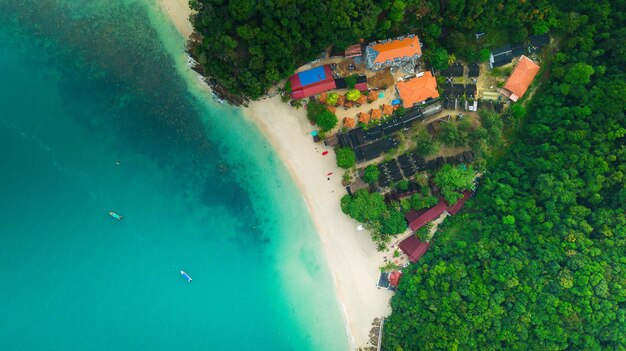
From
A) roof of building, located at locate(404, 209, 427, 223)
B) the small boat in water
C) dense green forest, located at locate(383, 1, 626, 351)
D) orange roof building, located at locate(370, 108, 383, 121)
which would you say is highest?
orange roof building, located at locate(370, 108, 383, 121)

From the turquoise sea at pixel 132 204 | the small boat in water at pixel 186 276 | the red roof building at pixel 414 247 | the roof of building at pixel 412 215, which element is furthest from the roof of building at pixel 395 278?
the small boat in water at pixel 186 276

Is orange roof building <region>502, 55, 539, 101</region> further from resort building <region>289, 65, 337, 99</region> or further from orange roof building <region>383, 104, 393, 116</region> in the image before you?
resort building <region>289, 65, 337, 99</region>

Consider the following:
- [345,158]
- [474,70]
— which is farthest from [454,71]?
[345,158]

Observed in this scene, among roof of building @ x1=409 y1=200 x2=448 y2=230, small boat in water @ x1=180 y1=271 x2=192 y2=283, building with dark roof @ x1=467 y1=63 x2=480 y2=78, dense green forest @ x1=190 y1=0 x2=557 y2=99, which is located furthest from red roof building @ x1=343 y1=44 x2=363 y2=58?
small boat in water @ x1=180 y1=271 x2=192 y2=283

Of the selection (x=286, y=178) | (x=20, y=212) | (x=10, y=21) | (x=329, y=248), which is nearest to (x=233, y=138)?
(x=286, y=178)

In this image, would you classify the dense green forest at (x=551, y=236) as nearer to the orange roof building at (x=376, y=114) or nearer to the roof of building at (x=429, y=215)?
the roof of building at (x=429, y=215)

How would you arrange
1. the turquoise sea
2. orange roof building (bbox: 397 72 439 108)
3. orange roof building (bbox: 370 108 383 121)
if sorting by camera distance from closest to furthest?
1. the turquoise sea
2. orange roof building (bbox: 397 72 439 108)
3. orange roof building (bbox: 370 108 383 121)

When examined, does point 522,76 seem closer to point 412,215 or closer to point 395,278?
point 412,215

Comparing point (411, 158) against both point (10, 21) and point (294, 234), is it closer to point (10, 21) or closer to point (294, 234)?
point (294, 234)
